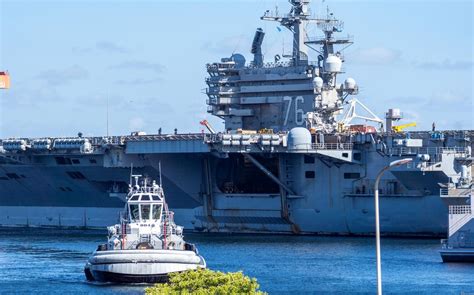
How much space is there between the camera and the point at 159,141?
50844 millimetres

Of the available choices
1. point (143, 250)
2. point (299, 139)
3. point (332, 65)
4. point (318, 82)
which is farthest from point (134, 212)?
point (332, 65)

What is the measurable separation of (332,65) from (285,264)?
17.0m

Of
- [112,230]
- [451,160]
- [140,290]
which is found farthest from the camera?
[451,160]

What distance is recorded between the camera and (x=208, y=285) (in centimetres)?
2178

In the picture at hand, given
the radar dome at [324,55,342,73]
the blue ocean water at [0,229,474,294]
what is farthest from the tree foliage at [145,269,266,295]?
the radar dome at [324,55,342,73]

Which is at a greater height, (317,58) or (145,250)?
(317,58)

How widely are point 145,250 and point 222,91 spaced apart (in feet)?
79.4

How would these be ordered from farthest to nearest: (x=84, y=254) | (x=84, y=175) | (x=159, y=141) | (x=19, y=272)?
(x=84, y=175) < (x=159, y=141) < (x=84, y=254) < (x=19, y=272)

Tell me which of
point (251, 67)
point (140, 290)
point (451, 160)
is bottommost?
point (140, 290)

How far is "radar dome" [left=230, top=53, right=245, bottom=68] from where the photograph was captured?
56.2 metres

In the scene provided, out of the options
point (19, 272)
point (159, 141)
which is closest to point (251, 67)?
point (159, 141)

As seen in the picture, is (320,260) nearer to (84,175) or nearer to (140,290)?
(140,290)

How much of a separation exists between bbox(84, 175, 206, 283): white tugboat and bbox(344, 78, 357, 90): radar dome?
2088 centimetres

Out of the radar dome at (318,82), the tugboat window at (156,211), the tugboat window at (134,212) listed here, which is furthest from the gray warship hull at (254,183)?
the tugboat window at (134,212)
